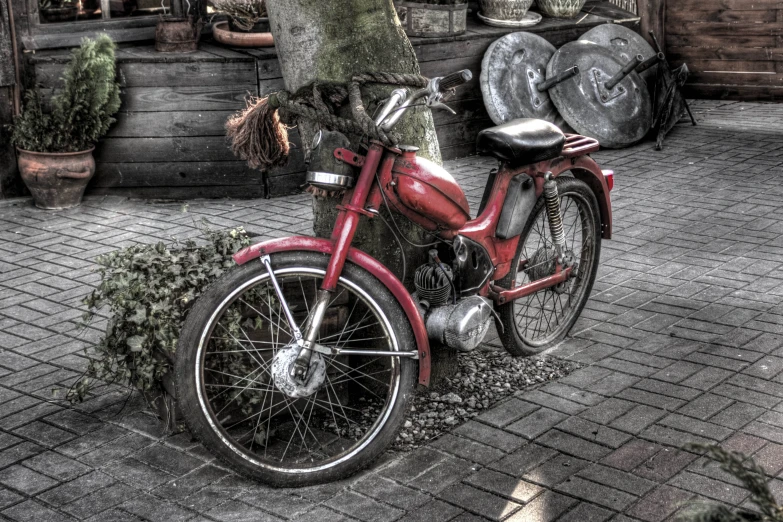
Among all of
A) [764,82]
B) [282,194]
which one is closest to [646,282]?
[282,194]

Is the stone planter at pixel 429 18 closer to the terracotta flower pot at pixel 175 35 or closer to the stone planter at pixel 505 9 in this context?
the stone planter at pixel 505 9

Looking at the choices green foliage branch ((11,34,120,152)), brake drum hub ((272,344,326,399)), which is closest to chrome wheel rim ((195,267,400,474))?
brake drum hub ((272,344,326,399))

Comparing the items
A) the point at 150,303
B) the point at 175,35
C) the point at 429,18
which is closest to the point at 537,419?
the point at 150,303

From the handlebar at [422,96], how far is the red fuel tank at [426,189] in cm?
19

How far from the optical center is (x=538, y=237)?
5.47 meters

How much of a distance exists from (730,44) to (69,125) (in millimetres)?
7517

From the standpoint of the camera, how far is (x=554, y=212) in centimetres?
502

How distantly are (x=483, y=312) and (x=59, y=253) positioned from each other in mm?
3532

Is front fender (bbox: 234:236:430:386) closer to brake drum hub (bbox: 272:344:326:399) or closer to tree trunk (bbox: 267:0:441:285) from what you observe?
brake drum hub (bbox: 272:344:326:399)

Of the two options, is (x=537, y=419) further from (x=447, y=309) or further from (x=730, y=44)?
(x=730, y=44)

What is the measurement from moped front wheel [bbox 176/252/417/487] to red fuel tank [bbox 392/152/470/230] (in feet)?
1.28

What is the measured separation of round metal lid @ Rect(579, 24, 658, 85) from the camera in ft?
34.7

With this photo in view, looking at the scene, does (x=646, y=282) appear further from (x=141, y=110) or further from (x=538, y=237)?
(x=141, y=110)

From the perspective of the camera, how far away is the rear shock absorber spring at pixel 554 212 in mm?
4930
